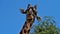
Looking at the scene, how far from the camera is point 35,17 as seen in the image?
8.69 metres

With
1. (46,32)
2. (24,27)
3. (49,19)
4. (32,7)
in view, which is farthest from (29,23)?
(49,19)

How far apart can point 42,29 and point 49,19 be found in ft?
4.09

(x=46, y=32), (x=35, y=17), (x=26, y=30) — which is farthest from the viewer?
(x=46, y=32)

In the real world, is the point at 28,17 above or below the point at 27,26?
above

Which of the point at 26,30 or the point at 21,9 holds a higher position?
the point at 21,9

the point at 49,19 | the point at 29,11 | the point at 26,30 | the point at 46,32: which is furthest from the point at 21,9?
the point at 49,19

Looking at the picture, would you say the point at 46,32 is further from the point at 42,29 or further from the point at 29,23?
the point at 29,23

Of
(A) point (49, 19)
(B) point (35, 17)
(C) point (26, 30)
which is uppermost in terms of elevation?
(A) point (49, 19)

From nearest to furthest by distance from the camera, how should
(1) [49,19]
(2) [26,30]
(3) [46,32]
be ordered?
(2) [26,30]
(3) [46,32]
(1) [49,19]

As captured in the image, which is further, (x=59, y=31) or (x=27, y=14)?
(x=59, y=31)

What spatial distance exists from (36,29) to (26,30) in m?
11.2

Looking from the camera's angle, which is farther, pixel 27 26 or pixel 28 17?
pixel 28 17

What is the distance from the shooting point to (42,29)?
19422 mm

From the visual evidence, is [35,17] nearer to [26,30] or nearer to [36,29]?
[26,30]
